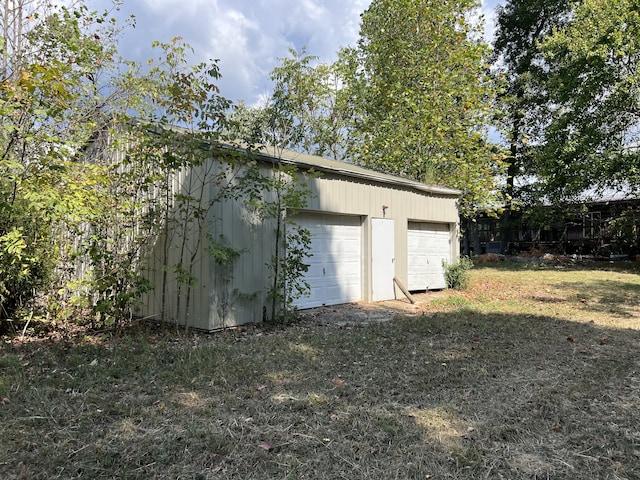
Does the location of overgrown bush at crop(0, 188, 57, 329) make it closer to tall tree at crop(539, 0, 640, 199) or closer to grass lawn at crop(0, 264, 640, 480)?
grass lawn at crop(0, 264, 640, 480)

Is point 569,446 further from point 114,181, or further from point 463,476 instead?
point 114,181

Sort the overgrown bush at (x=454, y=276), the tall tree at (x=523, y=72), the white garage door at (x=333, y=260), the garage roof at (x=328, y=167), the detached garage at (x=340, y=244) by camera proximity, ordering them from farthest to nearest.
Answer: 1. the tall tree at (x=523, y=72)
2. the overgrown bush at (x=454, y=276)
3. the white garage door at (x=333, y=260)
4. the garage roof at (x=328, y=167)
5. the detached garage at (x=340, y=244)

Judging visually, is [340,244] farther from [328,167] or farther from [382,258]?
[328,167]

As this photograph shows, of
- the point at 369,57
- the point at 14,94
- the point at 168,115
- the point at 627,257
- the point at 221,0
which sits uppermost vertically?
the point at 369,57

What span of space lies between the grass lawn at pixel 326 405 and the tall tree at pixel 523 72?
18207 mm

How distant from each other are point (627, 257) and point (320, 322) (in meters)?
17.6

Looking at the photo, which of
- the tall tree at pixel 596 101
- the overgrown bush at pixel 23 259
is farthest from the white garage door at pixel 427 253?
the overgrown bush at pixel 23 259

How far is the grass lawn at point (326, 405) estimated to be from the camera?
2.58 m

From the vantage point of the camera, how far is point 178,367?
4422 mm

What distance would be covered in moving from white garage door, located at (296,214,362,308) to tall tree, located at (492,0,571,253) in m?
14.8

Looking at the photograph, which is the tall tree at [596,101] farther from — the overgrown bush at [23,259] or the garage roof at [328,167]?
the overgrown bush at [23,259]

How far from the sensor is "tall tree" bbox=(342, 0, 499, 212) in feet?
47.8

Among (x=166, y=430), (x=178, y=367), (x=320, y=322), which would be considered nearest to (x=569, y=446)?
(x=166, y=430)

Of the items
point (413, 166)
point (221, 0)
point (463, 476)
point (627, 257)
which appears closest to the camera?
point (463, 476)
